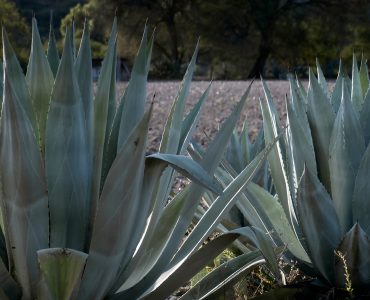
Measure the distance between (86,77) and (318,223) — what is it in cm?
84

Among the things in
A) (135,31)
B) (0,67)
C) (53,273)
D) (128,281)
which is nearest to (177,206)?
(128,281)

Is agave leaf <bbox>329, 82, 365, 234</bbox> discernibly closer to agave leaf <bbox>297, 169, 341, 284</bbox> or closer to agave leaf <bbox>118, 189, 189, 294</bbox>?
agave leaf <bbox>297, 169, 341, 284</bbox>

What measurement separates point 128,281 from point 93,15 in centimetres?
4654

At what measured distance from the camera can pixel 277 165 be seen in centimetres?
249

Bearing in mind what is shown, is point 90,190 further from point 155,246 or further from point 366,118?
point 366,118

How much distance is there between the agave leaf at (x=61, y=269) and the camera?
59.8 inches

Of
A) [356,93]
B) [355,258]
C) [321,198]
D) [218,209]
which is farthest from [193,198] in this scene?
[356,93]

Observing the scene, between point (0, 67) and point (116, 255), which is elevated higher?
point (0, 67)

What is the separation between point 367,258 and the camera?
2078mm

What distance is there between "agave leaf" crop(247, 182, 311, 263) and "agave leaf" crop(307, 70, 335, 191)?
0.68ft

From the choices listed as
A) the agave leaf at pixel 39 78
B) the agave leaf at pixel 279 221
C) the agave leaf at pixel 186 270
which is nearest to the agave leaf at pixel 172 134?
the agave leaf at pixel 186 270

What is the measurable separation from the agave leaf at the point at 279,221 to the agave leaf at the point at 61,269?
2.96ft

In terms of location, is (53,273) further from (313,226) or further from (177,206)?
(313,226)

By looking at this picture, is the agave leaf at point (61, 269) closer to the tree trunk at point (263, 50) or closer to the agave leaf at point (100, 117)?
the agave leaf at point (100, 117)
